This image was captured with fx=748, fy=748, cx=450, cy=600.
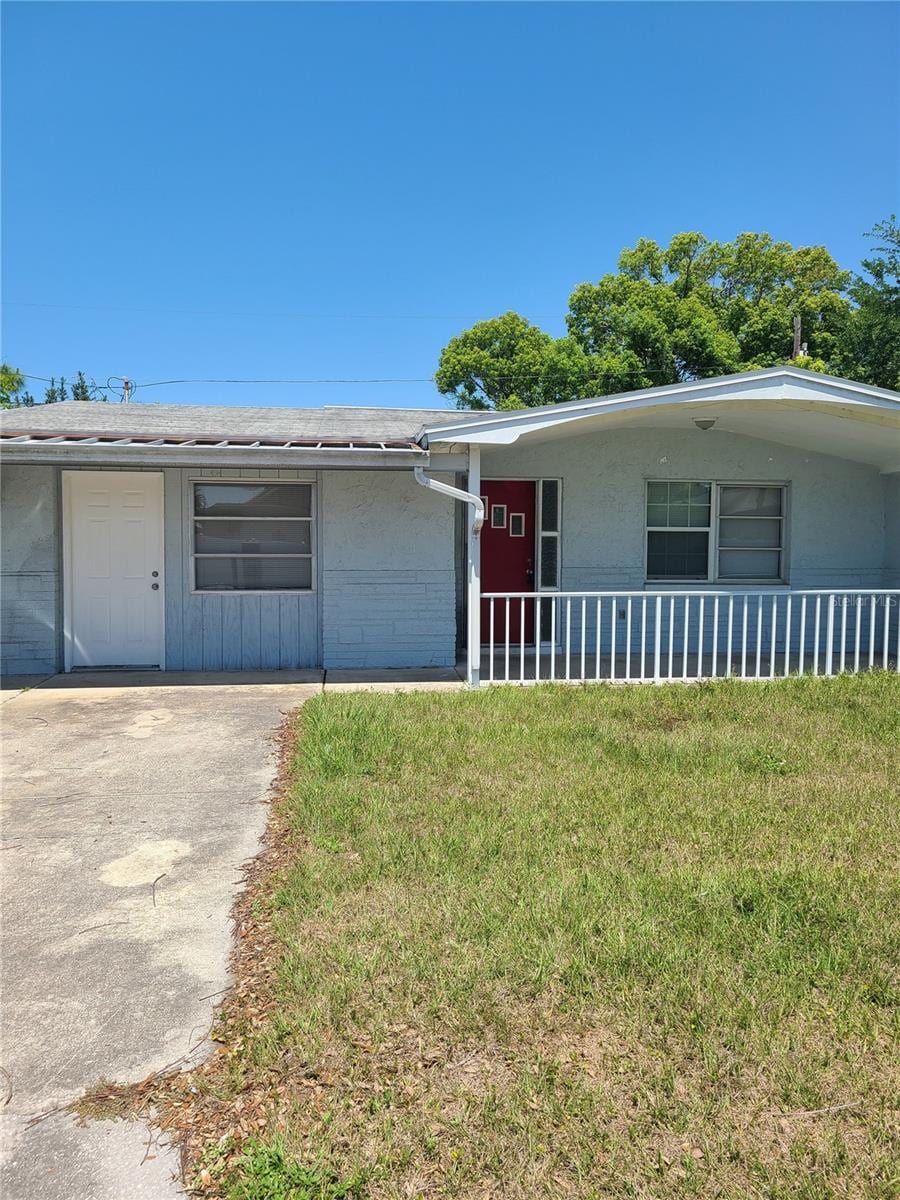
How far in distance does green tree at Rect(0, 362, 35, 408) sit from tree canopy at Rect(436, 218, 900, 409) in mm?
20073

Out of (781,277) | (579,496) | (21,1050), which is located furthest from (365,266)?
(21,1050)

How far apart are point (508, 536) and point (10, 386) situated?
30442mm

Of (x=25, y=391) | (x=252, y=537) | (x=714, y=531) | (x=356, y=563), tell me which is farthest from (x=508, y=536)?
(x=25, y=391)

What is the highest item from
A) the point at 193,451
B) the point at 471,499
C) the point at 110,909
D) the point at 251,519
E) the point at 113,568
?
the point at 193,451

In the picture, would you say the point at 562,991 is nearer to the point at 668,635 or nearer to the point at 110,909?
the point at 110,909

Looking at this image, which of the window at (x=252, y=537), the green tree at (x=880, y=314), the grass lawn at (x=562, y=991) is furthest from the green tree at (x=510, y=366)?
the grass lawn at (x=562, y=991)

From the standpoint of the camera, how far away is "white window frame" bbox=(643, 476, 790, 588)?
1044cm

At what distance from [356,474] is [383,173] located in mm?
18458

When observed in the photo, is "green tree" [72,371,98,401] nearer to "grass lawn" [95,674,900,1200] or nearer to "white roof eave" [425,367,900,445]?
"white roof eave" [425,367,900,445]

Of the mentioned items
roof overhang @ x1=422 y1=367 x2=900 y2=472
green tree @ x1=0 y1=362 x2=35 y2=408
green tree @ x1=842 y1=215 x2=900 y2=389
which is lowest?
roof overhang @ x1=422 y1=367 x2=900 y2=472

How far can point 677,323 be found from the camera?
1109 inches

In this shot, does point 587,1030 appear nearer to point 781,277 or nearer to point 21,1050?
point 21,1050

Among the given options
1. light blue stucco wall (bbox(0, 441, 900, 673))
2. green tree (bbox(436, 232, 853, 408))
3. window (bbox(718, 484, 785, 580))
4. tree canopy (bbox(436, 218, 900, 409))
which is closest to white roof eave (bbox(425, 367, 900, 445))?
light blue stucco wall (bbox(0, 441, 900, 673))

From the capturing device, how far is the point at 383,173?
23.2m
